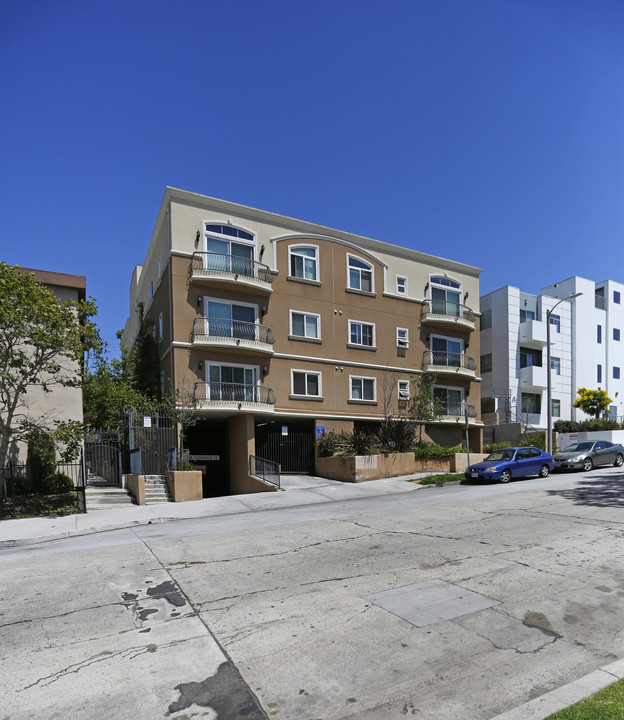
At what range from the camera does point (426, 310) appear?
3231 cm

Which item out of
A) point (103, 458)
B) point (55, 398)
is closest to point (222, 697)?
point (55, 398)

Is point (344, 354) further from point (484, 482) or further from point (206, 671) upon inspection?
point (206, 671)

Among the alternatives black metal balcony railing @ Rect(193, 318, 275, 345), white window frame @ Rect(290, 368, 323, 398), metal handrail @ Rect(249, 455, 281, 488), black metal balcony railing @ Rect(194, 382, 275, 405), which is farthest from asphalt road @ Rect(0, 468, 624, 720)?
white window frame @ Rect(290, 368, 323, 398)

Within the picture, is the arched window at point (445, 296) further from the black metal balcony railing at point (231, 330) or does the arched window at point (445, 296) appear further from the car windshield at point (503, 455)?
the car windshield at point (503, 455)

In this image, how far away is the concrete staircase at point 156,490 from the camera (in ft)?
61.5

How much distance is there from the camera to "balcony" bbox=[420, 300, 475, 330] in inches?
1265

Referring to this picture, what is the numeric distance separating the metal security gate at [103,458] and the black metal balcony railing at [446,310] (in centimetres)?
1893

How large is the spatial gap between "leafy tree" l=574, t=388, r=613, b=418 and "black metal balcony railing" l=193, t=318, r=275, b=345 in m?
26.3

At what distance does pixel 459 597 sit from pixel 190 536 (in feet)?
21.5

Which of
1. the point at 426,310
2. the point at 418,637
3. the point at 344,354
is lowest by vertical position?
the point at 418,637

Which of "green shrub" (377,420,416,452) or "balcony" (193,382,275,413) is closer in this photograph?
"balcony" (193,382,275,413)

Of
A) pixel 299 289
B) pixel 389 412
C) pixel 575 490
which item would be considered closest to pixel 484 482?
pixel 575 490

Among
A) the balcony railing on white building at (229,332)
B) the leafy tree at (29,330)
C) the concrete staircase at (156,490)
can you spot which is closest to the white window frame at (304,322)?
the balcony railing on white building at (229,332)

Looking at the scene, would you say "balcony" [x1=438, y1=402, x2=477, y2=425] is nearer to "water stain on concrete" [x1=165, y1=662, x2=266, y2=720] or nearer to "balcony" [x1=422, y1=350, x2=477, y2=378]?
"balcony" [x1=422, y1=350, x2=477, y2=378]
